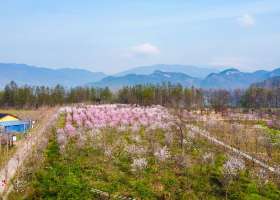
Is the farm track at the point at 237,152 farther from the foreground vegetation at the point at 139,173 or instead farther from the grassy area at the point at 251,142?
the foreground vegetation at the point at 139,173

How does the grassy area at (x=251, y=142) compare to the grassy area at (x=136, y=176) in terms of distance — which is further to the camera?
the grassy area at (x=251, y=142)

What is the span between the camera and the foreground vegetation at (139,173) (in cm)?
1877

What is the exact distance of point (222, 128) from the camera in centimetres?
3988

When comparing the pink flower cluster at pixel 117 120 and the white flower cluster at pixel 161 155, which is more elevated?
the pink flower cluster at pixel 117 120

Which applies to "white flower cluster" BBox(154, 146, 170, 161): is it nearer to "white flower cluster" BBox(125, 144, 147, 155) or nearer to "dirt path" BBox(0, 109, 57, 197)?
"white flower cluster" BBox(125, 144, 147, 155)

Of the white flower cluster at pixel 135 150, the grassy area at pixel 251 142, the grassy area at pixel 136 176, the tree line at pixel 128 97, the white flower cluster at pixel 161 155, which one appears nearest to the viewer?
the grassy area at pixel 136 176

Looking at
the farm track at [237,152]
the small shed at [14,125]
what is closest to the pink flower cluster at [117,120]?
the farm track at [237,152]

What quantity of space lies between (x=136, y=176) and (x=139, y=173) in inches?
13.6

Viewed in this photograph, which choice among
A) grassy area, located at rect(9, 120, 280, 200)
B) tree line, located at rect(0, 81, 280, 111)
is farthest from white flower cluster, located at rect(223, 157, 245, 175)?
tree line, located at rect(0, 81, 280, 111)

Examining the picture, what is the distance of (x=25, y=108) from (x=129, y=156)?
59.4 meters

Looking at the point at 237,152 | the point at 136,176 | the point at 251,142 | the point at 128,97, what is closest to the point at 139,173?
the point at 136,176

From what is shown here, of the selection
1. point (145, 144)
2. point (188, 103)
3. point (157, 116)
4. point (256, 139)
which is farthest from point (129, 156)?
point (188, 103)

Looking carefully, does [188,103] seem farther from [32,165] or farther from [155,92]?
[32,165]

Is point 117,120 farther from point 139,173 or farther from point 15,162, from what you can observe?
point 139,173
